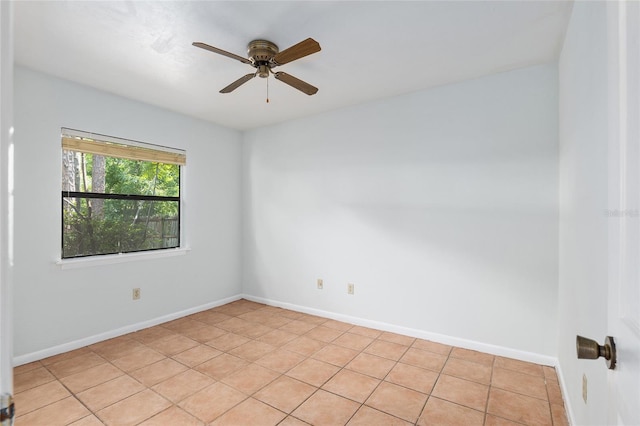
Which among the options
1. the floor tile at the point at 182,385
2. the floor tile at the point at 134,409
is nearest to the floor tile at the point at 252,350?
the floor tile at the point at 182,385

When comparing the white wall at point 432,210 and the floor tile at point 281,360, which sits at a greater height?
the white wall at point 432,210

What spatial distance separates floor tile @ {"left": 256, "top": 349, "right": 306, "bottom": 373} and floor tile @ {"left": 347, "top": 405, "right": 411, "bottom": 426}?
76 cm

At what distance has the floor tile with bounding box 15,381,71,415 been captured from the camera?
1.99m

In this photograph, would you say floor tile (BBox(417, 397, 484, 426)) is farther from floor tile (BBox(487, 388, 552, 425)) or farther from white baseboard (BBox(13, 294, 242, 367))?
white baseboard (BBox(13, 294, 242, 367))

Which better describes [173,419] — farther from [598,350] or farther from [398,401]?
[598,350]

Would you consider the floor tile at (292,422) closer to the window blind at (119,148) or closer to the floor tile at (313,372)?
the floor tile at (313,372)

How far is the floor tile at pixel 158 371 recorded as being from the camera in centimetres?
233

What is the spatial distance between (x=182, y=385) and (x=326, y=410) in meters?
1.10

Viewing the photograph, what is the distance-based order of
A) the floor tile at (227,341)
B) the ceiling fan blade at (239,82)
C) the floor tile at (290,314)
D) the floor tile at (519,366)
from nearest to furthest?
the ceiling fan blade at (239,82)
the floor tile at (519,366)
the floor tile at (227,341)
the floor tile at (290,314)

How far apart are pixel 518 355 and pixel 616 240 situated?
99.2 inches

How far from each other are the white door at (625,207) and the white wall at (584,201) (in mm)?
642

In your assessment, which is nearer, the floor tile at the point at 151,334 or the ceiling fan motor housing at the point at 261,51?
the ceiling fan motor housing at the point at 261,51

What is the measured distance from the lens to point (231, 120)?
401cm

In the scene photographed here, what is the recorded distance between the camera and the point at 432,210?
9.85 ft
